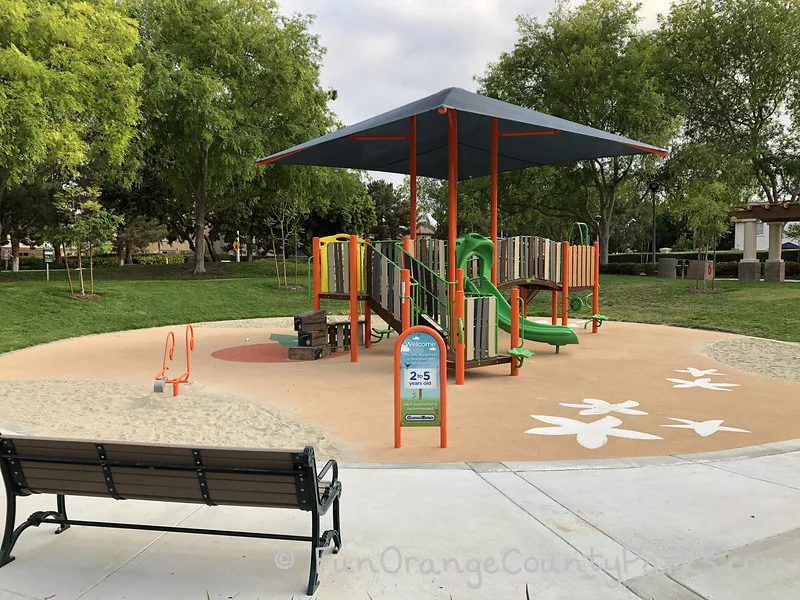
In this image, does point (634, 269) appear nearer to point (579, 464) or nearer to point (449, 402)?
point (449, 402)

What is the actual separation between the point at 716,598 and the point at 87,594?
10.5ft

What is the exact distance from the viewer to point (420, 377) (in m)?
5.71

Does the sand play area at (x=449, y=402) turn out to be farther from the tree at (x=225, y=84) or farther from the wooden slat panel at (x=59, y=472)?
the tree at (x=225, y=84)

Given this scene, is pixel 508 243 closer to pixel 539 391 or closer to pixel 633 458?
pixel 539 391

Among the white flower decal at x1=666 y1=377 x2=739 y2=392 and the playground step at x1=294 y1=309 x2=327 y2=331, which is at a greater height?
the playground step at x1=294 y1=309 x2=327 y2=331

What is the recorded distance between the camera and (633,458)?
18.1 feet

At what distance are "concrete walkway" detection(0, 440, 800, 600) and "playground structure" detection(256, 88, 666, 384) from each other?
4611mm

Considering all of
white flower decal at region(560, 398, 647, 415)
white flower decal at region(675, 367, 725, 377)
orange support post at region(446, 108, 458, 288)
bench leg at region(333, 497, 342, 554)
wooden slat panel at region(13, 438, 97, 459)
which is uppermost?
orange support post at region(446, 108, 458, 288)

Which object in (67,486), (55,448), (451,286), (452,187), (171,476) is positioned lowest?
(67,486)

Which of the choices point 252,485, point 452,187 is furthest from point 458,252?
point 252,485

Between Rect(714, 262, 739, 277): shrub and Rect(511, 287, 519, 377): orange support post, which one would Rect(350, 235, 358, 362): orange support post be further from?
Rect(714, 262, 739, 277): shrub

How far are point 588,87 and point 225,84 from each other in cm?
1777

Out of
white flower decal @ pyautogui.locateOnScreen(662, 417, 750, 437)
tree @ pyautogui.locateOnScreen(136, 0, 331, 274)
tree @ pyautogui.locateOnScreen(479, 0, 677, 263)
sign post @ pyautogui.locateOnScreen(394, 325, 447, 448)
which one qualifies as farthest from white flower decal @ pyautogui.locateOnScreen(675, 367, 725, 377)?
tree @ pyautogui.locateOnScreen(136, 0, 331, 274)

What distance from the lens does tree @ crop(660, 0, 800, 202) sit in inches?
1169
